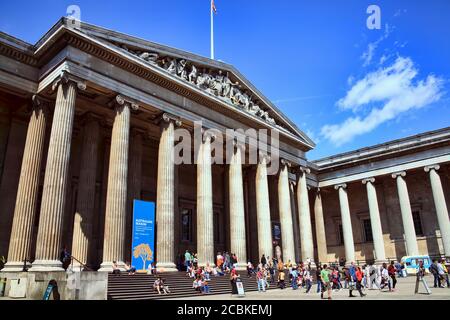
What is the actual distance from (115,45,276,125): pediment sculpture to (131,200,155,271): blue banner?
28.0 feet

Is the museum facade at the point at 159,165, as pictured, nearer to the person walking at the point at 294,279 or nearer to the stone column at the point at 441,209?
the stone column at the point at 441,209

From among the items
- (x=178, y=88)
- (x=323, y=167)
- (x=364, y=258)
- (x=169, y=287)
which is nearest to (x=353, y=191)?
(x=323, y=167)

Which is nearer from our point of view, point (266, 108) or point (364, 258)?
point (266, 108)

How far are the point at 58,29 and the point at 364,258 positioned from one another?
34.0 meters

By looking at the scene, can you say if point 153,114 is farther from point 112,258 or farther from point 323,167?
point 323,167

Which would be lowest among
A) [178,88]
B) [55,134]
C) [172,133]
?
[55,134]

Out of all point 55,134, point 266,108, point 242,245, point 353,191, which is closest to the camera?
point 55,134

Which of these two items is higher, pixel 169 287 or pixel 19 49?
pixel 19 49

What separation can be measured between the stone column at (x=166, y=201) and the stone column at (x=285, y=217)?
11.9 metres

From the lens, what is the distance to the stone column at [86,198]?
65.1 ft

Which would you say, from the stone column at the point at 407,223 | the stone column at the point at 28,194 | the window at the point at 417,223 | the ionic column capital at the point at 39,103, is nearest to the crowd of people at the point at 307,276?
the stone column at the point at 28,194

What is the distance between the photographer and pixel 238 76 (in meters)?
28.4

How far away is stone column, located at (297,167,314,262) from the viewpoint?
31.2m

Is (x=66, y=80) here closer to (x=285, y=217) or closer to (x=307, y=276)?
(x=307, y=276)
